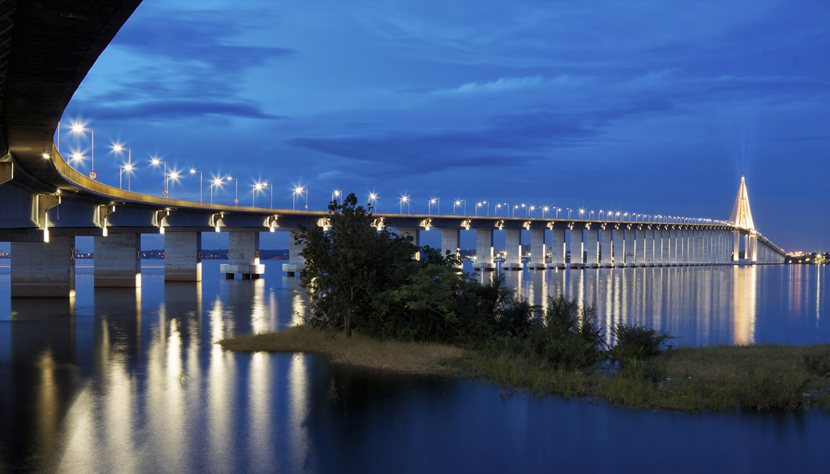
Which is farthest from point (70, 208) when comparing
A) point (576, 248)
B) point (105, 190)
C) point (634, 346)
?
point (576, 248)

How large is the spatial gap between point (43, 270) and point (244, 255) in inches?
1987

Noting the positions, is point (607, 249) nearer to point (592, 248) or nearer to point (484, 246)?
point (592, 248)

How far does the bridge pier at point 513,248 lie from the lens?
16100 centimetres

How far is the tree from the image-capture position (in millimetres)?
30047

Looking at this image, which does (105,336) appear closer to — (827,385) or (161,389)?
(161,389)

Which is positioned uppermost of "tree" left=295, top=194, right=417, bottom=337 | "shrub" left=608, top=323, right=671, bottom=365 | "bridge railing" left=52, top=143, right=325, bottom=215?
"bridge railing" left=52, top=143, right=325, bottom=215

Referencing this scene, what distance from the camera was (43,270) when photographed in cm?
5909

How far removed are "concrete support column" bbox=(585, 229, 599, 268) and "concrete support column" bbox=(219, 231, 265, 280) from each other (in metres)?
106

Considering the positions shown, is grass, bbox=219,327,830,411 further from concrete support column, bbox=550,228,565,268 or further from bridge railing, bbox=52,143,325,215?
concrete support column, bbox=550,228,565,268

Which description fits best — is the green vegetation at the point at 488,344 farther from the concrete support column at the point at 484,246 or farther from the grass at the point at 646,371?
the concrete support column at the point at 484,246

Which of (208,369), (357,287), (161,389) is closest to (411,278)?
(357,287)

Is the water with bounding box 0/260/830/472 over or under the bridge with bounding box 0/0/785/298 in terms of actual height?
under

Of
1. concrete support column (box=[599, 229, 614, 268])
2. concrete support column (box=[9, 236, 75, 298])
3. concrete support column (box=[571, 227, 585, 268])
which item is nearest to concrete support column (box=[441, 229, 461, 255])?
concrete support column (box=[571, 227, 585, 268])

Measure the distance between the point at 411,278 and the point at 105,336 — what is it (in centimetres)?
1712
